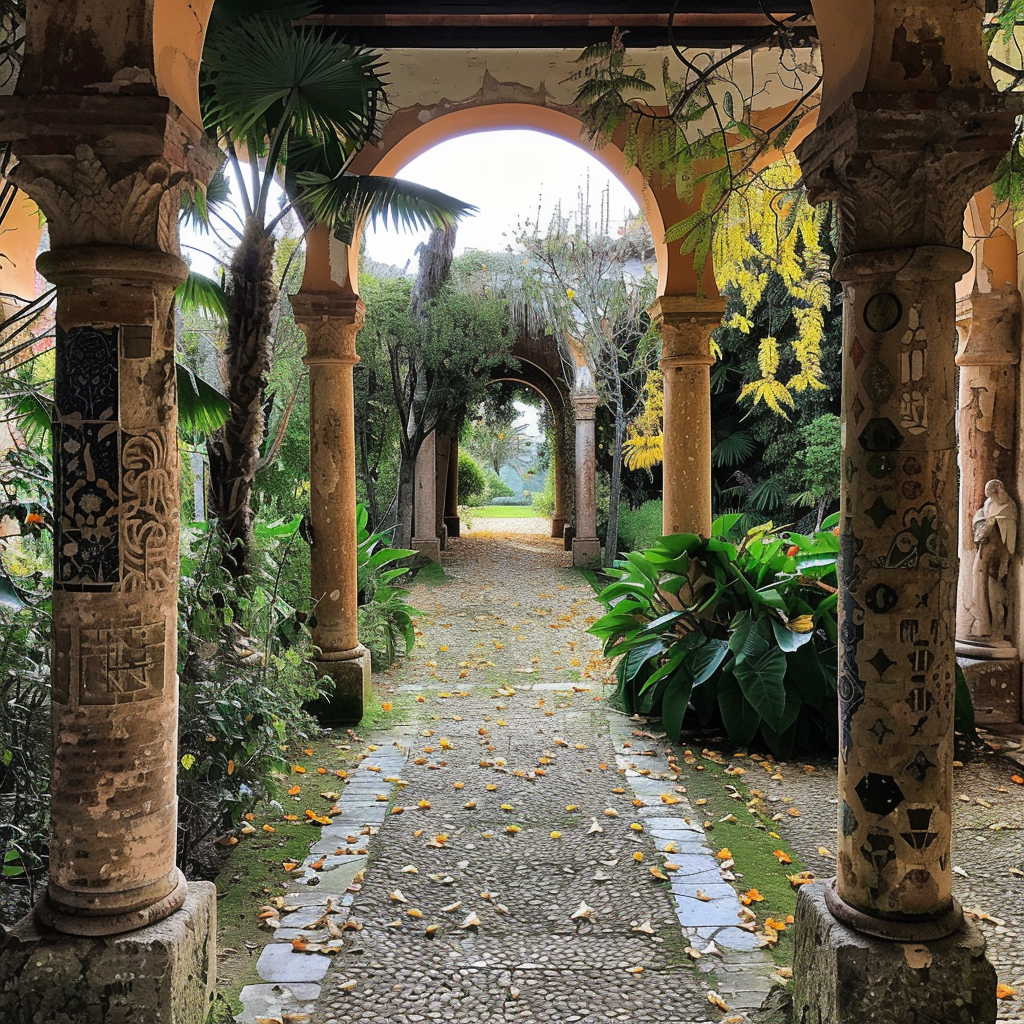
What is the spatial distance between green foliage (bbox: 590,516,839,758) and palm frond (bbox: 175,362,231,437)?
326cm

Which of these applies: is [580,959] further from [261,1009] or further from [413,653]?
[413,653]

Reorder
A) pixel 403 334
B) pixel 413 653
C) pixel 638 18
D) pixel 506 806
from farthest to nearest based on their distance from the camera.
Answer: pixel 403 334
pixel 413 653
pixel 638 18
pixel 506 806

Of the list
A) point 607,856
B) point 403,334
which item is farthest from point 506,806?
point 403,334

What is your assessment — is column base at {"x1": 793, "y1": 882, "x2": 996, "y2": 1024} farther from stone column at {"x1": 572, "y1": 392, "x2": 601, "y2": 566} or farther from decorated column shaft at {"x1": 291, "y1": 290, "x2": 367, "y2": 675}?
stone column at {"x1": 572, "y1": 392, "x2": 601, "y2": 566}

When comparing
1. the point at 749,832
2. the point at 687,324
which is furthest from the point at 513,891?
the point at 687,324

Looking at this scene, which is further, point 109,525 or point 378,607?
point 378,607

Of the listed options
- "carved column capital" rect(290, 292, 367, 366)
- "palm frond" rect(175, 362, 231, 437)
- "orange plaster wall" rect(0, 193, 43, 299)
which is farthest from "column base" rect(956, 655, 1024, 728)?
"orange plaster wall" rect(0, 193, 43, 299)

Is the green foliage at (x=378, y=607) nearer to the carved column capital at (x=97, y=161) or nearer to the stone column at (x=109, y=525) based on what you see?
the stone column at (x=109, y=525)

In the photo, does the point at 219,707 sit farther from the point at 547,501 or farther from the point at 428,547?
the point at 547,501

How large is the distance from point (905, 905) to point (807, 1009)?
481 mm

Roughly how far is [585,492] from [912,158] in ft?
43.7

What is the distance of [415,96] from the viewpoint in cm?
682

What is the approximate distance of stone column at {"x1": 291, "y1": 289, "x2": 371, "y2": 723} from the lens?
6406mm

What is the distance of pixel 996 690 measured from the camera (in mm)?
6359
